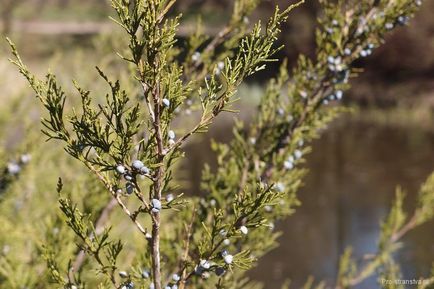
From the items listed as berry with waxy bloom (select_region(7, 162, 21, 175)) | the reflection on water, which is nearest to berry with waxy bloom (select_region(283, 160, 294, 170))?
berry with waxy bloom (select_region(7, 162, 21, 175))

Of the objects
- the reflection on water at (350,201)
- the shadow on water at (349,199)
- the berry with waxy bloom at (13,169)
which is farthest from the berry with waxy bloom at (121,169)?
the reflection on water at (350,201)

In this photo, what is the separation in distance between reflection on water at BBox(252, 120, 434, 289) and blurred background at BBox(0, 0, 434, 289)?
0.01 meters

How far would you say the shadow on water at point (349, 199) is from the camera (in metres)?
5.40

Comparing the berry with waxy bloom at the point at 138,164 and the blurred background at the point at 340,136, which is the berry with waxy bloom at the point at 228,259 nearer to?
the berry with waxy bloom at the point at 138,164

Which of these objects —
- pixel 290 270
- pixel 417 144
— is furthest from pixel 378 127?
pixel 290 270

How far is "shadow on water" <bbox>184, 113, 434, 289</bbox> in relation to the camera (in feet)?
17.7

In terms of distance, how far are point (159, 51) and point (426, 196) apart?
1.52m

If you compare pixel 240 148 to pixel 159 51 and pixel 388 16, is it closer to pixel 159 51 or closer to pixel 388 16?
pixel 388 16

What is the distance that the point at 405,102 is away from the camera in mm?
11711

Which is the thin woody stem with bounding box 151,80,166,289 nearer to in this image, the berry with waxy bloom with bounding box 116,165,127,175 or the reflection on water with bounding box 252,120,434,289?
the berry with waxy bloom with bounding box 116,165,127,175

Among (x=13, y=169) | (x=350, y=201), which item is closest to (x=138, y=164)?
(x=13, y=169)

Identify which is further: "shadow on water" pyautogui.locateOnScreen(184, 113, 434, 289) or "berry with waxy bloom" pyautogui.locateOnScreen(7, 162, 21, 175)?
"shadow on water" pyautogui.locateOnScreen(184, 113, 434, 289)

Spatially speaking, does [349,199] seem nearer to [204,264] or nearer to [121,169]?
[204,264]

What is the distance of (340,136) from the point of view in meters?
9.92
